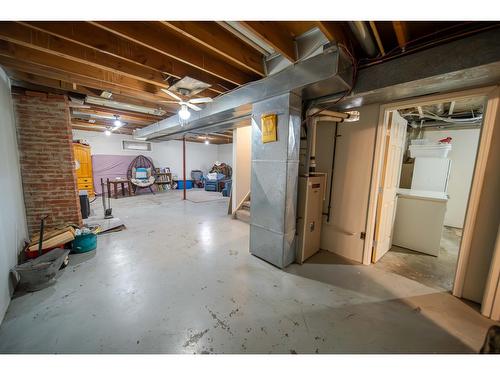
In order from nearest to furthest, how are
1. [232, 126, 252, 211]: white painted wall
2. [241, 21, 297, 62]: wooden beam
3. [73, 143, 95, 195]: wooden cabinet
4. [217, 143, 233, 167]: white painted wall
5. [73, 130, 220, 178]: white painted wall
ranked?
[241, 21, 297, 62]: wooden beam
[232, 126, 252, 211]: white painted wall
[73, 143, 95, 195]: wooden cabinet
[73, 130, 220, 178]: white painted wall
[217, 143, 233, 167]: white painted wall

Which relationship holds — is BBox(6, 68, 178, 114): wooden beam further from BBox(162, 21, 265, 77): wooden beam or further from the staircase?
the staircase

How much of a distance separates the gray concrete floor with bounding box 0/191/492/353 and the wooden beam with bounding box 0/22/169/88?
8.08 feet

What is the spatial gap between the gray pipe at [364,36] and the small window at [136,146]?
9.16 m

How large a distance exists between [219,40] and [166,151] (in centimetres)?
856

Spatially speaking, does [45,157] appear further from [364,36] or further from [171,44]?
[364,36]

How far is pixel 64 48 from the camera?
1.91m

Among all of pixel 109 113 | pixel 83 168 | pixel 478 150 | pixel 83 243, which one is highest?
pixel 109 113

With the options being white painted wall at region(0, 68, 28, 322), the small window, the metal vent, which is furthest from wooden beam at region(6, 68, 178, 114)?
the small window

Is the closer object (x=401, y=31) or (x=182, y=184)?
(x=401, y=31)

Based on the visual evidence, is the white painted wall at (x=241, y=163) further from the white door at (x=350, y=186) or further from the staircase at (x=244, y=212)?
the white door at (x=350, y=186)

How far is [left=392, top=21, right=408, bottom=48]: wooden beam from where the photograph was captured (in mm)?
1374

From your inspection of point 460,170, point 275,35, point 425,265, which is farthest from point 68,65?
point 460,170
